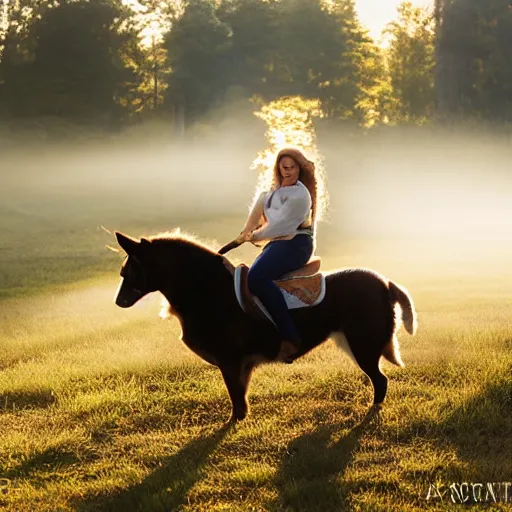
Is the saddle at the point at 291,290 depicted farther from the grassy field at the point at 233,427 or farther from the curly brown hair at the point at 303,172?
the grassy field at the point at 233,427

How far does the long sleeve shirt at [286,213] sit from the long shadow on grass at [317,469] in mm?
2038

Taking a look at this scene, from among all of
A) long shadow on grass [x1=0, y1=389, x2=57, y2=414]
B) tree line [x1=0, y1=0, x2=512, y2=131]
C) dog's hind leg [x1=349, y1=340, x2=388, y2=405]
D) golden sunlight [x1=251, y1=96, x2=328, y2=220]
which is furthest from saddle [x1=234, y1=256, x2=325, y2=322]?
golden sunlight [x1=251, y1=96, x2=328, y2=220]

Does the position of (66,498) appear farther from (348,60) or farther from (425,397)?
(348,60)

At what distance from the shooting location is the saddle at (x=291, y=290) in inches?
292

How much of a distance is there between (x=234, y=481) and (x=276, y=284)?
2020 millimetres

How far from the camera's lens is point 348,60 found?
59000 millimetres

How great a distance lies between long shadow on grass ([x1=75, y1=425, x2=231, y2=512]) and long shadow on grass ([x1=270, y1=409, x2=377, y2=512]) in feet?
2.50

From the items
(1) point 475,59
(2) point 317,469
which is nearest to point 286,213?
(2) point 317,469

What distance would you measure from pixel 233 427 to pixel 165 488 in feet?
5.10

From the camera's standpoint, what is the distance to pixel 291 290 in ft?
24.5

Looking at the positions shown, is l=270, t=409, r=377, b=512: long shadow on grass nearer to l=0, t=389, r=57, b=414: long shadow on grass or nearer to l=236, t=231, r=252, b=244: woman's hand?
l=236, t=231, r=252, b=244: woman's hand

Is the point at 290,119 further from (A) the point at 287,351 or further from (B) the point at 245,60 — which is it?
(A) the point at 287,351

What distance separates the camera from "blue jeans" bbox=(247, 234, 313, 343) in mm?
7289

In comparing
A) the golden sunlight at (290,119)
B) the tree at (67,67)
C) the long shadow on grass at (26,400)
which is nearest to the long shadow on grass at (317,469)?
the long shadow on grass at (26,400)
